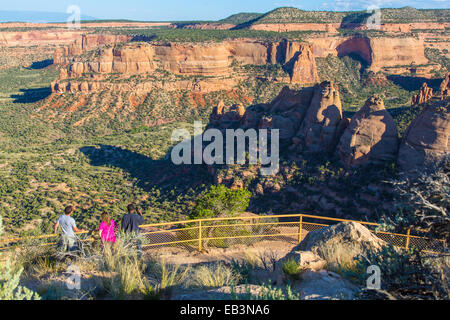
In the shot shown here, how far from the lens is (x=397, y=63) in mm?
79125

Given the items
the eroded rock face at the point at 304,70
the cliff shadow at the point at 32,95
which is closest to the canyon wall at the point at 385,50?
the eroded rock face at the point at 304,70

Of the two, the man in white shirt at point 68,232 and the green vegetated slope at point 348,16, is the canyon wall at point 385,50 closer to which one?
the green vegetated slope at point 348,16

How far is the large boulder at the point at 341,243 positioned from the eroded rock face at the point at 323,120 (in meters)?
16.5

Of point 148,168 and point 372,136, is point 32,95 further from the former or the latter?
point 372,136

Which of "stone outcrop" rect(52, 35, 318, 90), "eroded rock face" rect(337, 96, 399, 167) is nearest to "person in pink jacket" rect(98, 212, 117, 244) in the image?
"eroded rock face" rect(337, 96, 399, 167)

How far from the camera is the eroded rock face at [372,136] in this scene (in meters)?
22.0

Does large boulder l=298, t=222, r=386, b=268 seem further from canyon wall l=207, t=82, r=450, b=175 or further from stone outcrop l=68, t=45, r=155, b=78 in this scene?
stone outcrop l=68, t=45, r=155, b=78

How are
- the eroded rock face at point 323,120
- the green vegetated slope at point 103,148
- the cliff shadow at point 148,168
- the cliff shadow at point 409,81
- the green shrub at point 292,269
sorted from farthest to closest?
the cliff shadow at point 409,81 → the cliff shadow at point 148,168 → the green vegetated slope at point 103,148 → the eroded rock face at point 323,120 → the green shrub at point 292,269

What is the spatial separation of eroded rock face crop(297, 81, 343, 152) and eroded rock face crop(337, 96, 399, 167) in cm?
203

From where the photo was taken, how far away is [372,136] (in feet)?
73.2

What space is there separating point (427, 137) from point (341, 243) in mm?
13628

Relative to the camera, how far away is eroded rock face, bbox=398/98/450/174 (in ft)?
61.4

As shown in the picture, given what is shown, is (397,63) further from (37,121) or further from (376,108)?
(37,121)

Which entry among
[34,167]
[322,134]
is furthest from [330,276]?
[34,167]
